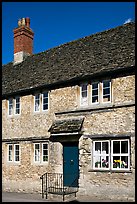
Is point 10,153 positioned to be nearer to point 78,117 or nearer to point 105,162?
point 78,117

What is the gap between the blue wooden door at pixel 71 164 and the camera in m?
15.7

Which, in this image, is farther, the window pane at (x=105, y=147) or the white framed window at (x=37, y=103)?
the white framed window at (x=37, y=103)

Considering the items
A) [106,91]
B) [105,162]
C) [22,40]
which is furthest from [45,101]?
[22,40]

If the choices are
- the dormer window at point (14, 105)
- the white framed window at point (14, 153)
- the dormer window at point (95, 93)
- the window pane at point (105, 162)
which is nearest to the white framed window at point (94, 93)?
the dormer window at point (95, 93)

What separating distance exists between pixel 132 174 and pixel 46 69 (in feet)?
29.6

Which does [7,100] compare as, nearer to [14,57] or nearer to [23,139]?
[23,139]

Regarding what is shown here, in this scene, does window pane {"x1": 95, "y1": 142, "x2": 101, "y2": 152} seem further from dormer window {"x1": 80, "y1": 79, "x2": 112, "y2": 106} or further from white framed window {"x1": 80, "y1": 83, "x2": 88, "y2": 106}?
white framed window {"x1": 80, "y1": 83, "x2": 88, "y2": 106}

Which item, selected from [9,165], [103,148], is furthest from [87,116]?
[9,165]

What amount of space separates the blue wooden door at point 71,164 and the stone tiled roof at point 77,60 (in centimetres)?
367

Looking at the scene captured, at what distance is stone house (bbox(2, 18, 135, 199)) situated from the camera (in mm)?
14266

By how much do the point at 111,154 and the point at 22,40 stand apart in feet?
42.4

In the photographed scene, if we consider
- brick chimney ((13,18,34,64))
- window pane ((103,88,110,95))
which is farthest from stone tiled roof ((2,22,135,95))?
brick chimney ((13,18,34,64))

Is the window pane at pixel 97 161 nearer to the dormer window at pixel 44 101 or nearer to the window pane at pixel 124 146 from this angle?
the window pane at pixel 124 146

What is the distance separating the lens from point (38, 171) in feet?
57.2
